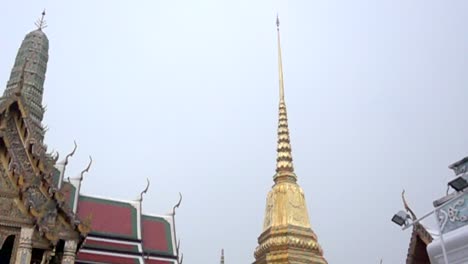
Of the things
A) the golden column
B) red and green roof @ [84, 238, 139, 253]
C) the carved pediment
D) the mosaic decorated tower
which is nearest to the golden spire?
the golden column

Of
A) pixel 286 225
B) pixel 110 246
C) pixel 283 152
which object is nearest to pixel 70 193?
pixel 110 246

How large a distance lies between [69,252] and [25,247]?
71 centimetres

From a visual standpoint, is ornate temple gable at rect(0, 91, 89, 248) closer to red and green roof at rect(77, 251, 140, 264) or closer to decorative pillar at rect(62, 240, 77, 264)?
decorative pillar at rect(62, 240, 77, 264)

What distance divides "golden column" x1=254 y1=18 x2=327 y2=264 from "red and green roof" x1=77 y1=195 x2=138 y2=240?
5333 millimetres

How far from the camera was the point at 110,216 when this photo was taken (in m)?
11.4

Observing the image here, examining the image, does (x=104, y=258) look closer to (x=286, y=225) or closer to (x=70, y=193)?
(x=70, y=193)

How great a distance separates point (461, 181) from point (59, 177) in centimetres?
897

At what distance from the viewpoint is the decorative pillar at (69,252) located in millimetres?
7925

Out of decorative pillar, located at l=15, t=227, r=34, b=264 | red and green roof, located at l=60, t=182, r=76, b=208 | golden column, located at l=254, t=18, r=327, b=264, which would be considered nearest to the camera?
decorative pillar, located at l=15, t=227, r=34, b=264

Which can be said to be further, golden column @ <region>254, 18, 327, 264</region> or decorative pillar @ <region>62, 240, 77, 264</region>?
golden column @ <region>254, 18, 327, 264</region>

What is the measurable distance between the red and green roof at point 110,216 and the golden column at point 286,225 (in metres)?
5.33

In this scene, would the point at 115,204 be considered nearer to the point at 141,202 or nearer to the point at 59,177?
the point at 141,202

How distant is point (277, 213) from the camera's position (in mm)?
16453

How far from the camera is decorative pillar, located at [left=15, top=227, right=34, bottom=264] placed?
742cm
